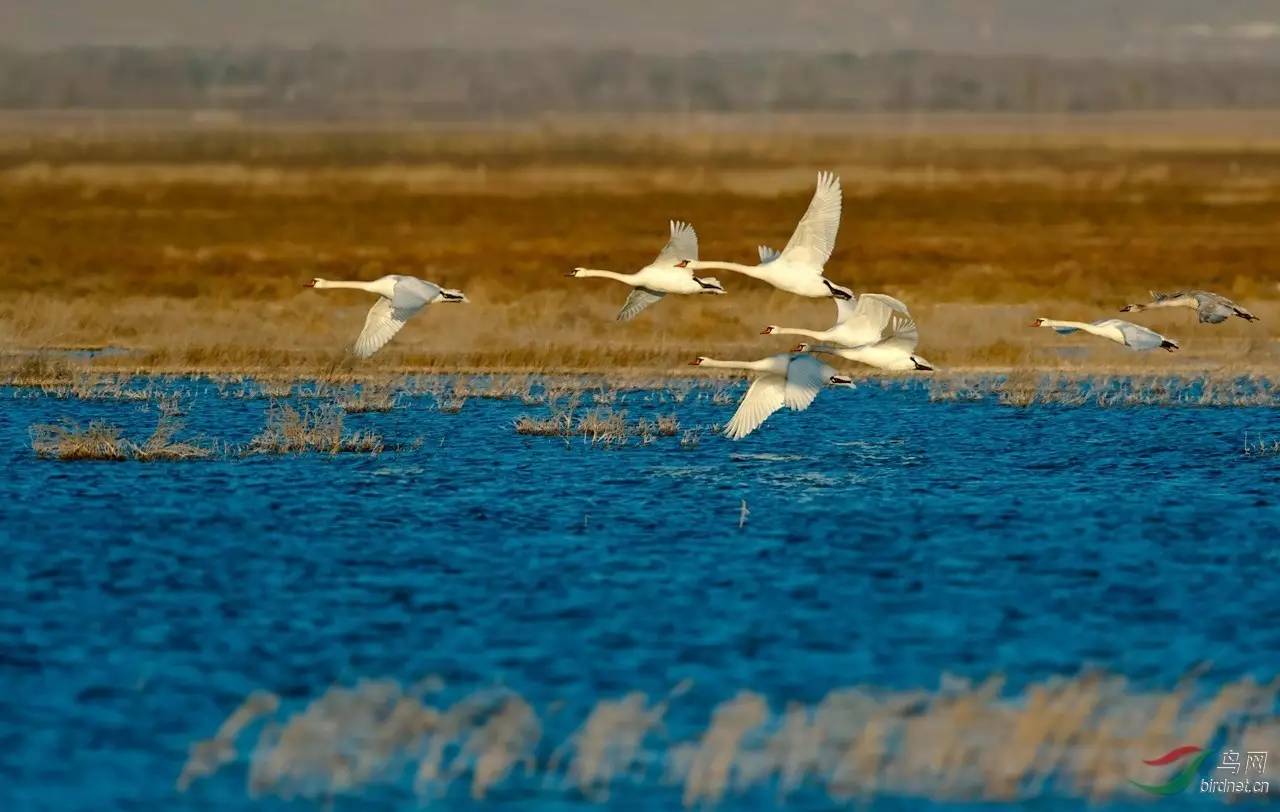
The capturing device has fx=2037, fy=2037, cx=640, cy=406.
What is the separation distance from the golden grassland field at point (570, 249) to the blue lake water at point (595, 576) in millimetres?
8988

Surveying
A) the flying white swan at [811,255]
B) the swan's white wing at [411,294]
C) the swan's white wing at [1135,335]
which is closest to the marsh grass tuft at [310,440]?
the swan's white wing at [411,294]

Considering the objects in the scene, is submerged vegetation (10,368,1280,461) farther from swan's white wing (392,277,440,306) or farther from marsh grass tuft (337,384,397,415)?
swan's white wing (392,277,440,306)

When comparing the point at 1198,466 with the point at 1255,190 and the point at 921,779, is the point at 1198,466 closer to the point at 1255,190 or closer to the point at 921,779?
the point at 921,779

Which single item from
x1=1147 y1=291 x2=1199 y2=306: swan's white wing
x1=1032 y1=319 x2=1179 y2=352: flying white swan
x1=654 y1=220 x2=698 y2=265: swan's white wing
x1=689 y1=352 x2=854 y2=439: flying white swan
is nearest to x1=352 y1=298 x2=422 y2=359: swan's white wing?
x1=654 y1=220 x2=698 y2=265: swan's white wing

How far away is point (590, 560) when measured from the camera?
16594mm

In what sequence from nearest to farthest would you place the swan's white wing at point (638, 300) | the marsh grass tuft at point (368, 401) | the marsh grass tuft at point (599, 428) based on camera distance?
the swan's white wing at point (638, 300), the marsh grass tuft at point (599, 428), the marsh grass tuft at point (368, 401)

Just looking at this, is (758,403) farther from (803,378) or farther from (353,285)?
(353,285)

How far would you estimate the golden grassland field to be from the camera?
34188 mm

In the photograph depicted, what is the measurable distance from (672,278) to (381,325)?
3077 mm

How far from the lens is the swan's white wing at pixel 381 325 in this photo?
20906mm

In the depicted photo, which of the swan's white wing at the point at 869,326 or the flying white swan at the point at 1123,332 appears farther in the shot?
the flying white swan at the point at 1123,332

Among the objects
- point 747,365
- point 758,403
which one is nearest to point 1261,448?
point 747,365

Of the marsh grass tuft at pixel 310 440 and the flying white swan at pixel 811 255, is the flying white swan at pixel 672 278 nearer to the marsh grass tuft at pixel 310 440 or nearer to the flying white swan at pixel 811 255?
the flying white swan at pixel 811 255

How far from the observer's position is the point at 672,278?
20984mm
